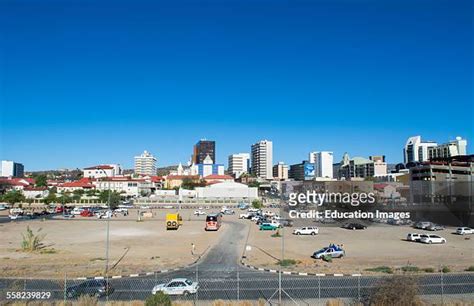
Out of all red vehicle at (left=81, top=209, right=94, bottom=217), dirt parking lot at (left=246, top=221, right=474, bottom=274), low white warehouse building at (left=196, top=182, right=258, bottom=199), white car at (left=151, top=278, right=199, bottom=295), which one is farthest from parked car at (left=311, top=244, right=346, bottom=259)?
low white warehouse building at (left=196, top=182, right=258, bottom=199)

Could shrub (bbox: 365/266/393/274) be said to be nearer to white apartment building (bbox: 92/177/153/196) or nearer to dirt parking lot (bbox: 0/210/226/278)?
dirt parking lot (bbox: 0/210/226/278)

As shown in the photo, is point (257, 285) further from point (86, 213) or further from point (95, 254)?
point (86, 213)

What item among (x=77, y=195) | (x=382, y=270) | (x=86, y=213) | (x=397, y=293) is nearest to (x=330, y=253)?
(x=382, y=270)

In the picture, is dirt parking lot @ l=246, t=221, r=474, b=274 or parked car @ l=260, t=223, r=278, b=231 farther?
parked car @ l=260, t=223, r=278, b=231

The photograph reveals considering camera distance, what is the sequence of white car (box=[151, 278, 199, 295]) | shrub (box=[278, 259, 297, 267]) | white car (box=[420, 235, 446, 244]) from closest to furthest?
1. white car (box=[151, 278, 199, 295])
2. shrub (box=[278, 259, 297, 267])
3. white car (box=[420, 235, 446, 244])

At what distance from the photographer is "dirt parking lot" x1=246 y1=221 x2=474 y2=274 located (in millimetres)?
32781

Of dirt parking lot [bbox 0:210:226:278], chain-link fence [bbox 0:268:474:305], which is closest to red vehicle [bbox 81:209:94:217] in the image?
dirt parking lot [bbox 0:210:226:278]

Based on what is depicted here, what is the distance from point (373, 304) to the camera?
16500mm

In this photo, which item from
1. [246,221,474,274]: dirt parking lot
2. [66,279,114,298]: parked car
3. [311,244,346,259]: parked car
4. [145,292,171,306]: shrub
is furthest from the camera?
[311,244,346,259]: parked car

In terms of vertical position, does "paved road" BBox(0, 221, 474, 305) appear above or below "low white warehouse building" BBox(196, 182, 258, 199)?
below

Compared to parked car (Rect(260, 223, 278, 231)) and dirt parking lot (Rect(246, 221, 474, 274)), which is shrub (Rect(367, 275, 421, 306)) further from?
parked car (Rect(260, 223, 278, 231))

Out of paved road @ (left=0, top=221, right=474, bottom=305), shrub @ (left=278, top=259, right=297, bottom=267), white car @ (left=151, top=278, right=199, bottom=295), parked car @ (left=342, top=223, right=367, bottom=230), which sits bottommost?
parked car @ (left=342, top=223, right=367, bottom=230)

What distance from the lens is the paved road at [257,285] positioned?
68.8ft

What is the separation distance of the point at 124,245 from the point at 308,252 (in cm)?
2056
